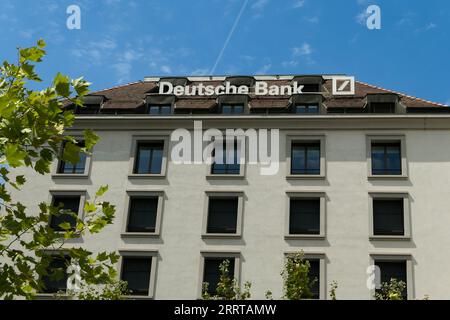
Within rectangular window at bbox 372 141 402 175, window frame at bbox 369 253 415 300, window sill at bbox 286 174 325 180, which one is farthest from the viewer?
rectangular window at bbox 372 141 402 175

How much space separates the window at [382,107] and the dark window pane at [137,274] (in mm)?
13926

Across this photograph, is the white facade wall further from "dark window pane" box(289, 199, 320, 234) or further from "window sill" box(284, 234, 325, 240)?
"dark window pane" box(289, 199, 320, 234)

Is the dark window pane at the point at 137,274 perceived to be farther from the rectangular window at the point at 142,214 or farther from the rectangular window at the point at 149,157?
the rectangular window at the point at 149,157

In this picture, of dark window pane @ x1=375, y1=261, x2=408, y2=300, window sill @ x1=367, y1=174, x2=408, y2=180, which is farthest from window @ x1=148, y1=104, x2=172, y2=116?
dark window pane @ x1=375, y1=261, x2=408, y2=300

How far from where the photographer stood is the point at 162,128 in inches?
1255

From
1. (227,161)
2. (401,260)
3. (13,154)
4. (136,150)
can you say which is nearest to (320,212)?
(401,260)

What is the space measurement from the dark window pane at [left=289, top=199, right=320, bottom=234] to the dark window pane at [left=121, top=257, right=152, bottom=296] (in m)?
7.28

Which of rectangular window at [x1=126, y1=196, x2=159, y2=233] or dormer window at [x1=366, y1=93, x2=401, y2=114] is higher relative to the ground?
dormer window at [x1=366, y1=93, x2=401, y2=114]

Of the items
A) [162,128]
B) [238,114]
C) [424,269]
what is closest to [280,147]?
[238,114]

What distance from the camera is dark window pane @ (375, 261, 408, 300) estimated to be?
90.0 ft

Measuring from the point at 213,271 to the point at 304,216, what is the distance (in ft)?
17.1

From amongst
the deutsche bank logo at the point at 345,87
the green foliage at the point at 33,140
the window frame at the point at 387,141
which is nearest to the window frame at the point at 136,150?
the deutsche bank logo at the point at 345,87

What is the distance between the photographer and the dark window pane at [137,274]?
28.5 m

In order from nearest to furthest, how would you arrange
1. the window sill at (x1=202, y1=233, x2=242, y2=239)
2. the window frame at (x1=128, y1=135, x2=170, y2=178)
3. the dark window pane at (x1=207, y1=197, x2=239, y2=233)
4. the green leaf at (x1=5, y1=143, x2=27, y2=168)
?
the green leaf at (x1=5, y1=143, x2=27, y2=168)
the window sill at (x1=202, y1=233, x2=242, y2=239)
the dark window pane at (x1=207, y1=197, x2=239, y2=233)
the window frame at (x1=128, y1=135, x2=170, y2=178)
